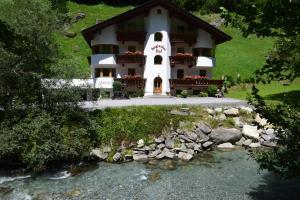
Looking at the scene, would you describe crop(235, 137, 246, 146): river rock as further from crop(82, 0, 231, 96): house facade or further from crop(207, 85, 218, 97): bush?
crop(82, 0, 231, 96): house facade

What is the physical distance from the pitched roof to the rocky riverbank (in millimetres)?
16336

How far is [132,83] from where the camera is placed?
47.3 m

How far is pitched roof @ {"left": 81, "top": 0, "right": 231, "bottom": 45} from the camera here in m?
45.6

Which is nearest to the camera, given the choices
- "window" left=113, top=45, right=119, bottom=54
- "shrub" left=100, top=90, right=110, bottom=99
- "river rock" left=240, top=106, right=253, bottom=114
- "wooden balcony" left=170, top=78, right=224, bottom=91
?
"river rock" left=240, top=106, right=253, bottom=114

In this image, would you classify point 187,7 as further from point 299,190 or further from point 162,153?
point 299,190

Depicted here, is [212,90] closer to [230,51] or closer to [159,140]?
[159,140]

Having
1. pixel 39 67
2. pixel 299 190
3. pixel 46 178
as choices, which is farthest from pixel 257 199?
pixel 39 67

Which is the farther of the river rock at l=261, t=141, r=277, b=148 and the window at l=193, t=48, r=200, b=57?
the window at l=193, t=48, r=200, b=57

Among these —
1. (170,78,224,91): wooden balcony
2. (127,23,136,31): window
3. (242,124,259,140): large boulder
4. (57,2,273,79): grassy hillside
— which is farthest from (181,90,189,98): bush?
(57,2,273,79): grassy hillside

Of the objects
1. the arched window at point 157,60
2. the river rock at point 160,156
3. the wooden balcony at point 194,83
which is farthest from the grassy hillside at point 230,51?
the river rock at point 160,156

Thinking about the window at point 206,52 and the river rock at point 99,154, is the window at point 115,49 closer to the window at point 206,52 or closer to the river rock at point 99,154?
the window at point 206,52

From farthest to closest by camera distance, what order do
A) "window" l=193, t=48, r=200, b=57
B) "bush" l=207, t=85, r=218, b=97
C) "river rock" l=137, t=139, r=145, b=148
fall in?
"window" l=193, t=48, r=200, b=57 < "bush" l=207, t=85, r=218, b=97 < "river rock" l=137, t=139, r=145, b=148

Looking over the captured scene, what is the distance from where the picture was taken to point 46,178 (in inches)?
939

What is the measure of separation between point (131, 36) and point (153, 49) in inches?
131
